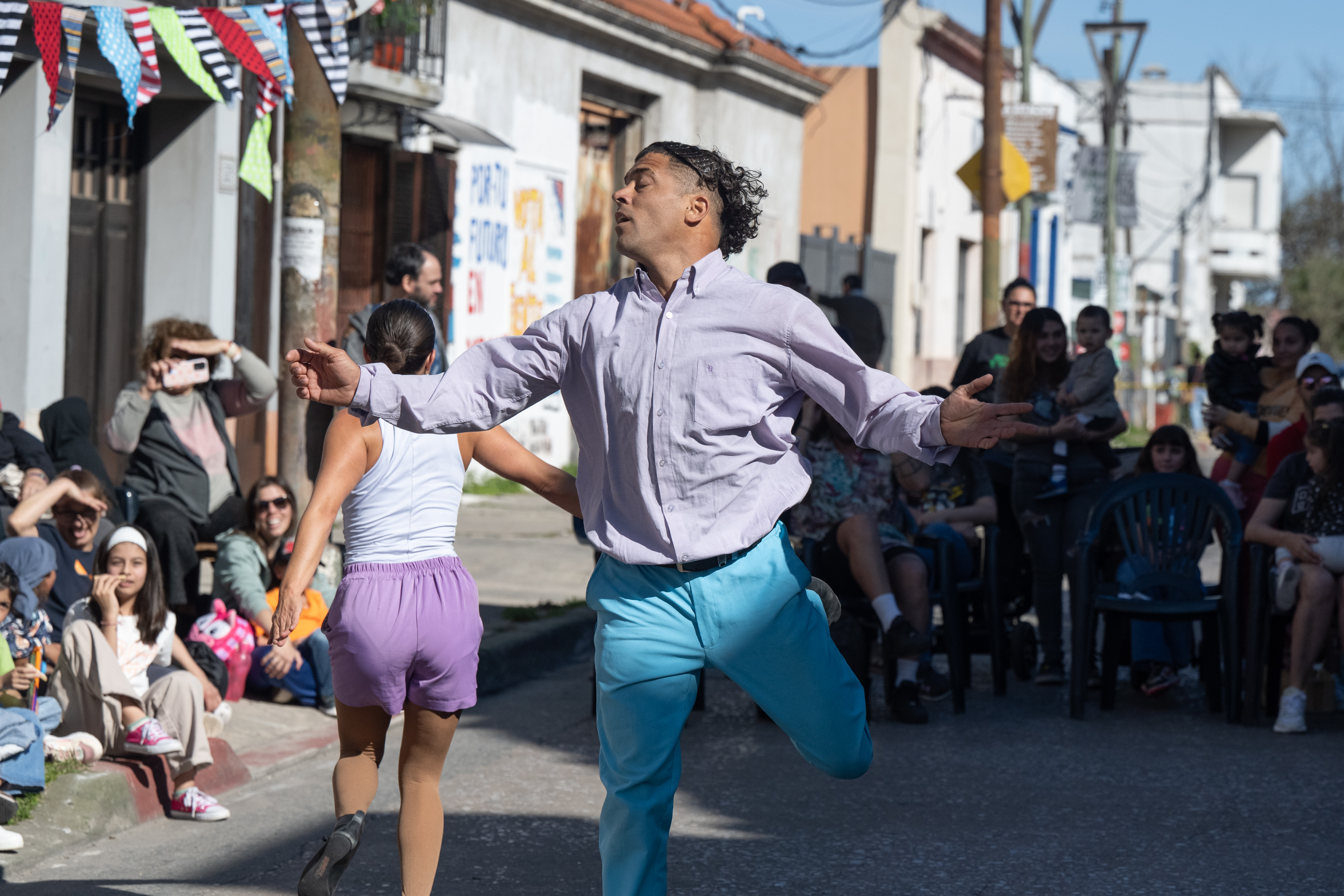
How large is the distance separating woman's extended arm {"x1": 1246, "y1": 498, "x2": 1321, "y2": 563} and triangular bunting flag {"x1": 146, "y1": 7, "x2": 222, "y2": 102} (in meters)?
4.85

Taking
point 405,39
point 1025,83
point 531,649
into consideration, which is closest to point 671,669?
point 531,649

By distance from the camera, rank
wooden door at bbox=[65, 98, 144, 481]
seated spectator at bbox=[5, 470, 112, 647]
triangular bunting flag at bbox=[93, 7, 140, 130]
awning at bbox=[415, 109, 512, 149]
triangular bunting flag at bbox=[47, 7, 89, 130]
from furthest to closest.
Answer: awning at bbox=[415, 109, 512, 149], wooden door at bbox=[65, 98, 144, 481], triangular bunting flag at bbox=[93, 7, 140, 130], triangular bunting flag at bbox=[47, 7, 89, 130], seated spectator at bbox=[5, 470, 112, 647]

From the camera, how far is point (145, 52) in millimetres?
7230

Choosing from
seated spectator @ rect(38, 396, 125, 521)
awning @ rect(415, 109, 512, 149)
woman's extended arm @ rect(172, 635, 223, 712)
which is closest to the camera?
woman's extended arm @ rect(172, 635, 223, 712)

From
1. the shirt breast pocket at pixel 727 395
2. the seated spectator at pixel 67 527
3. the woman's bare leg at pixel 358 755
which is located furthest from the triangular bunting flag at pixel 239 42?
the shirt breast pocket at pixel 727 395

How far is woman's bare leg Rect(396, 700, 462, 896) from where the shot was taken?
4266 millimetres

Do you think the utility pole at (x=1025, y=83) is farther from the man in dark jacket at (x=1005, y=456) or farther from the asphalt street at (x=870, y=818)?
Answer: the asphalt street at (x=870, y=818)

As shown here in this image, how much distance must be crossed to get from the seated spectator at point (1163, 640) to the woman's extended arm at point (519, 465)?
13.0 feet

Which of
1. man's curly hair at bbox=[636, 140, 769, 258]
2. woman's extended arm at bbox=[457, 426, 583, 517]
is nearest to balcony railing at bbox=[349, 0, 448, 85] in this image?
woman's extended arm at bbox=[457, 426, 583, 517]

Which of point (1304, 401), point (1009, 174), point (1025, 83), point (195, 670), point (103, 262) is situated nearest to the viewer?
point (195, 670)

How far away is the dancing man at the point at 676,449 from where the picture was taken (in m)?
3.65

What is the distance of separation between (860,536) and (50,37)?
3.86 meters

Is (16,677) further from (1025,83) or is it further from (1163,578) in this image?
(1025,83)

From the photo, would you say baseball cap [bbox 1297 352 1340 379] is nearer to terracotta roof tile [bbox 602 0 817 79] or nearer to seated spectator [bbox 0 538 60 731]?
seated spectator [bbox 0 538 60 731]
